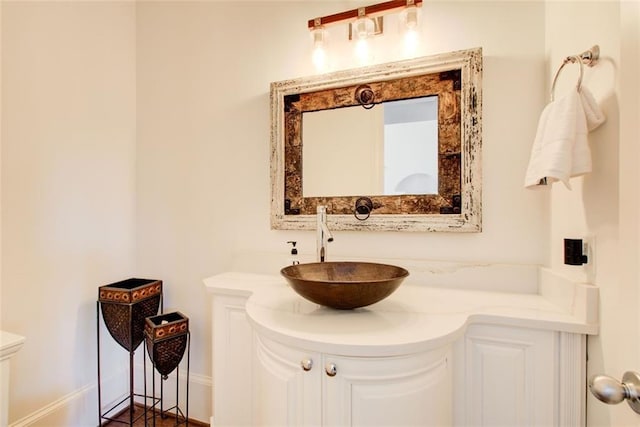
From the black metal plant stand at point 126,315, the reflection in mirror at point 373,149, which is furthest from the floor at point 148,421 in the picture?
A: the reflection in mirror at point 373,149

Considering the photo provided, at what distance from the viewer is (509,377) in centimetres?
104

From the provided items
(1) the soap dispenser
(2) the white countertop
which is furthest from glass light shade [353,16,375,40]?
(2) the white countertop

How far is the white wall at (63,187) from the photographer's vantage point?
1445 mm

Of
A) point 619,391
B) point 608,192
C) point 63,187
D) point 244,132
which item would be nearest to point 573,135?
point 608,192

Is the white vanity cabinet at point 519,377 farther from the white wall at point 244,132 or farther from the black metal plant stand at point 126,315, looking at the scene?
the black metal plant stand at point 126,315

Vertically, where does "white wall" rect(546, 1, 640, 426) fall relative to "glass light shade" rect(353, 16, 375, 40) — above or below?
below

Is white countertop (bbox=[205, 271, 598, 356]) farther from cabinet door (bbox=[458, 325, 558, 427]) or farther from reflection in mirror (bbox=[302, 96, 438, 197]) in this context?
reflection in mirror (bbox=[302, 96, 438, 197])

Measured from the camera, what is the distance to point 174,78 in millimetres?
1932

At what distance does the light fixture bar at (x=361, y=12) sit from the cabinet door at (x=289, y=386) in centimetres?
140

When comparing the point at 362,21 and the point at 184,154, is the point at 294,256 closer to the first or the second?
the point at 184,154

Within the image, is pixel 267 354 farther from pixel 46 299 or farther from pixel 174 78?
pixel 174 78

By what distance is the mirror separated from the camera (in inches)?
53.1

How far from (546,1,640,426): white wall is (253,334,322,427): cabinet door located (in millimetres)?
648

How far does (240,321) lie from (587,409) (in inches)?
49.4
